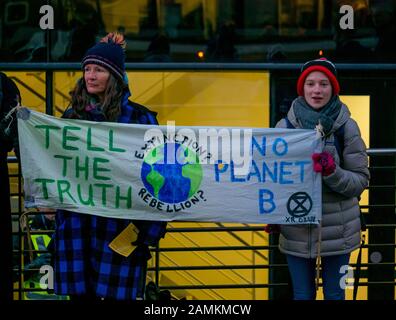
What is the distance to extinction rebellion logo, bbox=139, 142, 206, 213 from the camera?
21.6 ft

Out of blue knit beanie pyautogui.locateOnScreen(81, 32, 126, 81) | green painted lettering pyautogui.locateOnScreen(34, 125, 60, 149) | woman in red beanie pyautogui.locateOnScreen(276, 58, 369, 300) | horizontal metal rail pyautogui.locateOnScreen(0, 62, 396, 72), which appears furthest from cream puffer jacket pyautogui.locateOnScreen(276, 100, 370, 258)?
horizontal metal rail pyautogui.locateOnScreen(0, 62, 396, 72)

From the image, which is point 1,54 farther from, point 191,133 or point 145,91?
point 191,133

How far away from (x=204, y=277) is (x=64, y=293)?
9.45ft

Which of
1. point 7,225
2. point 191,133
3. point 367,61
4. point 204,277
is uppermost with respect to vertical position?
point 367,61

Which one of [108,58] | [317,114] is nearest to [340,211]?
[317,114]

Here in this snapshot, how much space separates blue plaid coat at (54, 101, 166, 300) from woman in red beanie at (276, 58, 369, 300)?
94 cm

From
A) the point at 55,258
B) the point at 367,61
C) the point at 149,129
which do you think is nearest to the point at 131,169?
the point at 149,129

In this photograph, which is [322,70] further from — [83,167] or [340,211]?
[83,167]

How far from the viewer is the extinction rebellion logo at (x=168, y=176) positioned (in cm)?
658

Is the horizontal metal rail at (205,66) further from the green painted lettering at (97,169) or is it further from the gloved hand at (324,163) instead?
the gloved hand at (324,163)

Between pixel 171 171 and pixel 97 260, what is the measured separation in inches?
29.5

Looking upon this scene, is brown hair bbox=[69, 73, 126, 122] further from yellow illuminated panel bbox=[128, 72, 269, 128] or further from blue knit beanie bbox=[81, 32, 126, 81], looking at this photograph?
yellow illuminated panel bbox=[128, 72, 269, 128]

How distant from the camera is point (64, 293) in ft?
20.8

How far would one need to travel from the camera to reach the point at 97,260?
20.6 feet
